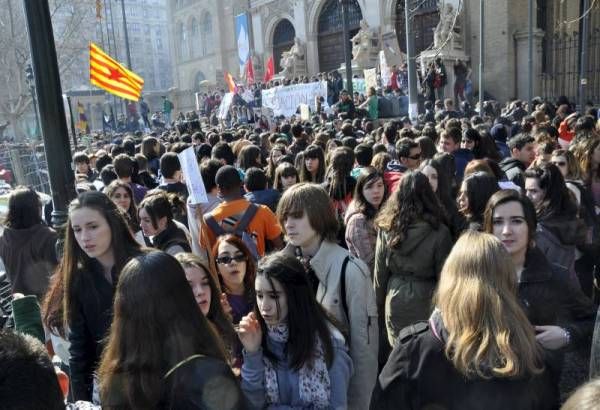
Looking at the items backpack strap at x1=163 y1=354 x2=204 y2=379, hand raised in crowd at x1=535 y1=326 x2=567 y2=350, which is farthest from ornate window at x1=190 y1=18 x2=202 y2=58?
backpack strap at x1=163 y1=354 x2=204 y2=379

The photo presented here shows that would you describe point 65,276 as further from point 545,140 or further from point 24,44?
point 24,44

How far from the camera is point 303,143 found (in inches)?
346

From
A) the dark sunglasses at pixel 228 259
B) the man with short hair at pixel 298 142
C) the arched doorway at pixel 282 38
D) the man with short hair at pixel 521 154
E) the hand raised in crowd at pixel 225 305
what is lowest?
the hand raised in crowd at pixel 225 305

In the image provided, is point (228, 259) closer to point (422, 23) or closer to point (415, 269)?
point (415, 269)

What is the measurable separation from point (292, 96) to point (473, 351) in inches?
611

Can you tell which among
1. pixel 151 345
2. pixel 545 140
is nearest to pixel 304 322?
pixel 151 345

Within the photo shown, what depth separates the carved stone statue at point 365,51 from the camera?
23.4m

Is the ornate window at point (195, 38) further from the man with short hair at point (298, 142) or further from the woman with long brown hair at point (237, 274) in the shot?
the woman with long brown hair at point (237, 274)

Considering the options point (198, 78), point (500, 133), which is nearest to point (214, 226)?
point (500, 133)

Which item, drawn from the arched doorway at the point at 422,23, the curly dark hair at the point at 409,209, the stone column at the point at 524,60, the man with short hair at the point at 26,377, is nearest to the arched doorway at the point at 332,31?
the arched doorway at the point at 422,23

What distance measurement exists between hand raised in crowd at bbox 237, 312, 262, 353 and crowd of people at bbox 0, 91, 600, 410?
0.01 meters

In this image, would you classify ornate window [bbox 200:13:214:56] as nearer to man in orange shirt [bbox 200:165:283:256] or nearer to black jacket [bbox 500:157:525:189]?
black jacket [bbox 500:157:525:189]

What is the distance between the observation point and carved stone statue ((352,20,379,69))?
76.8ft

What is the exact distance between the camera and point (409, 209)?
3512mm
